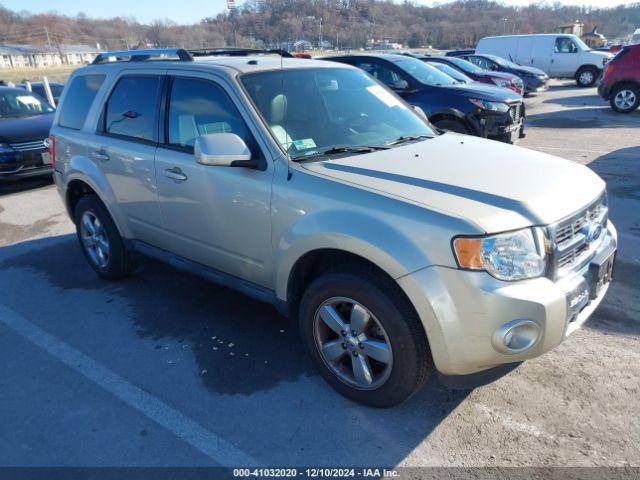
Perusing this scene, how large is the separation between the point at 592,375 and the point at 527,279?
47.1 inches

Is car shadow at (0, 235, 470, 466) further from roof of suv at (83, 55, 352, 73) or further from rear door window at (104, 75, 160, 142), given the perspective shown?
roof of suv at (83, 55, 352, 73)

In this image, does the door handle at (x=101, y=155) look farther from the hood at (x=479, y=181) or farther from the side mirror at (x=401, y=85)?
the side mirror at (x=401, y=85)

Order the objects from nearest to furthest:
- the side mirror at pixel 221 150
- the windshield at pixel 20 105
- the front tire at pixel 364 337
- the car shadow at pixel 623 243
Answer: the front tire at pixel 364 337, the side mirror at pixel 221 150, the car shadow at pixel 623 243, the windshield at pixel 20 105

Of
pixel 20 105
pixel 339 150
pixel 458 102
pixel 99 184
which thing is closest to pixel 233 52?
pixel 99 184

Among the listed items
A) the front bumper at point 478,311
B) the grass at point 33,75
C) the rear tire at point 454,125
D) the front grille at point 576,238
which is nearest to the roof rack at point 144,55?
the front bumper at point 478,311

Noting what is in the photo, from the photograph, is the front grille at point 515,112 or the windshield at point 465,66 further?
the windshield at point 465,66

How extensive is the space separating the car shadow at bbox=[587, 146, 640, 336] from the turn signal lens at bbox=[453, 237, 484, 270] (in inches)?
73.1

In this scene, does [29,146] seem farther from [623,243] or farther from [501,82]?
[501,82]

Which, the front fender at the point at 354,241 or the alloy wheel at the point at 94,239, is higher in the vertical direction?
the front fender at the point at 354,241

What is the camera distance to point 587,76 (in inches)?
847

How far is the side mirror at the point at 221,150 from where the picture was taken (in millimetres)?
2846

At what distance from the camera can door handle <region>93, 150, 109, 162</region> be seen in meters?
4.08

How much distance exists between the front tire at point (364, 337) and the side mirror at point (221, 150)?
86 centimetres

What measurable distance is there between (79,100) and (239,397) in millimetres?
3235
